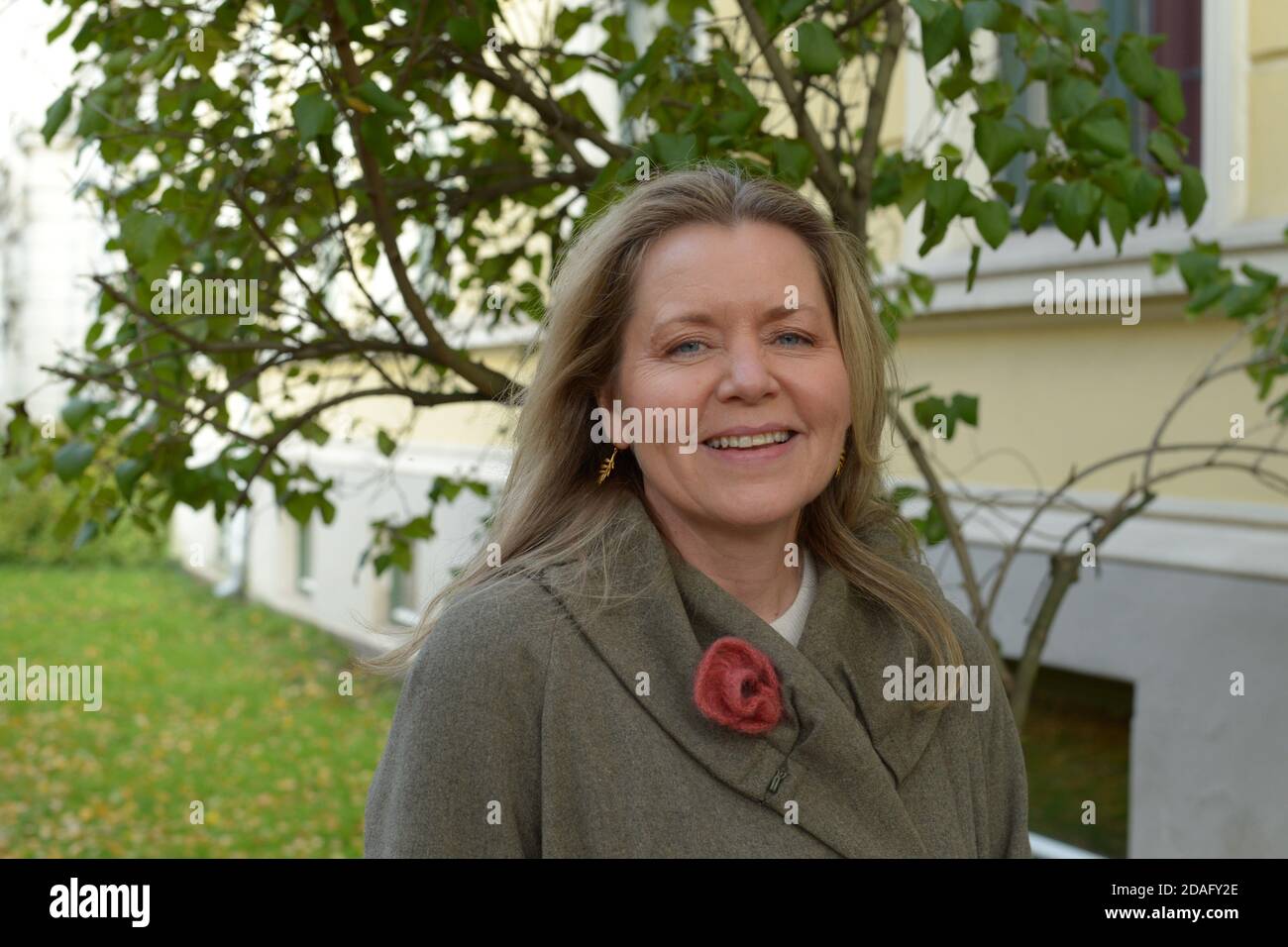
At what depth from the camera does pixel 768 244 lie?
2.12 m

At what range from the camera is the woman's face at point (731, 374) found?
2.02 metres

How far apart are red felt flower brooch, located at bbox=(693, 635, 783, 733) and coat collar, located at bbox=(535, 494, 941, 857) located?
0.04 meters

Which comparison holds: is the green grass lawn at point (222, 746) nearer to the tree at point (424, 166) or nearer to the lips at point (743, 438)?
the tree at point (424, 166)

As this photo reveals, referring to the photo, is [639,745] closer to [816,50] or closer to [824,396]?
[824,396]

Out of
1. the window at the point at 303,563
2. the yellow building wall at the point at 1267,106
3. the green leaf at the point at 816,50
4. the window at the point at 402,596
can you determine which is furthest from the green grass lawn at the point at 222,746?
the green leaf at the point at 816,50

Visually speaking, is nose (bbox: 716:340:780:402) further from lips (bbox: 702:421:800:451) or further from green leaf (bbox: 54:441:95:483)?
green leaf (bbox: 54:441:95:483)

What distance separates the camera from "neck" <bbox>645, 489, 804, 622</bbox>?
211 cm

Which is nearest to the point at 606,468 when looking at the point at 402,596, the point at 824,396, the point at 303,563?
the point at 824,396

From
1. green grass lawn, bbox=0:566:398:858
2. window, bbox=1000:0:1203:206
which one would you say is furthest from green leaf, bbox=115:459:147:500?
green grass lawn, bbox=0:566:398:858
